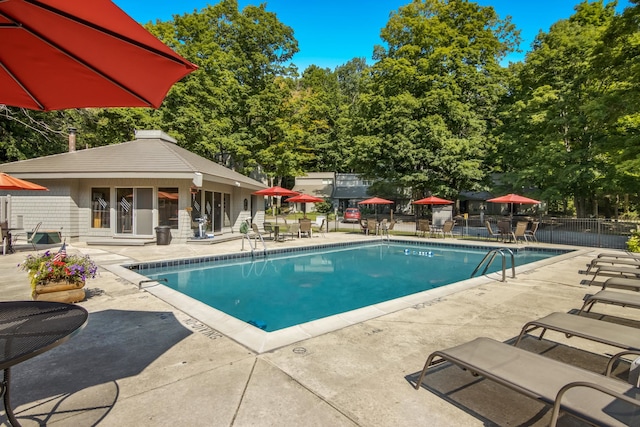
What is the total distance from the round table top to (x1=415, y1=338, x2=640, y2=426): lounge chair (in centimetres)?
266

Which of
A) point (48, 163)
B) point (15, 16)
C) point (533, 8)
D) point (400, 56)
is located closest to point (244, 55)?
point (400, 56)

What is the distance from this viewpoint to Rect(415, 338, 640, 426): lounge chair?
6.17ft

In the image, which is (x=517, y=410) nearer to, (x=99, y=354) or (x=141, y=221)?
(x=99, y=354)

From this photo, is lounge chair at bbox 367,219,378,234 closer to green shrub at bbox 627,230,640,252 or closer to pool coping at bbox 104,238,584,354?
pool coping at bbox 104,238,584,354

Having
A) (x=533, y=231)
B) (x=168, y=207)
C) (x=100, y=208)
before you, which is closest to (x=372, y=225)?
(x=533, y=231)

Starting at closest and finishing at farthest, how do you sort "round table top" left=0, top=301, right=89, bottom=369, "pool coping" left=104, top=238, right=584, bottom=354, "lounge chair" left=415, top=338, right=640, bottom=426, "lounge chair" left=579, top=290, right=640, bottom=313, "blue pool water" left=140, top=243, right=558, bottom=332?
"round table top" left=0, top=301, right=89, bottom=369
"lounge chair" left=415, top=338, right=640, bottom=426
"pool coping" left=104, top=238, right=584, bottom=354
"lounge chair" left=579, top=290, right=640, bottom=313
"blue pool water" left=140, top=243, right=558, bottom=332

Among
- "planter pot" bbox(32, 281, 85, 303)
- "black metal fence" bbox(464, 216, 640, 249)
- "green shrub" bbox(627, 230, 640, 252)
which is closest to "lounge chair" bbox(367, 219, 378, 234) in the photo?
"black metal fence" bbox(464, 216, 640, 249)

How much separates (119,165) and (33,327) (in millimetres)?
13810

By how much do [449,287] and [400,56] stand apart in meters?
27.2

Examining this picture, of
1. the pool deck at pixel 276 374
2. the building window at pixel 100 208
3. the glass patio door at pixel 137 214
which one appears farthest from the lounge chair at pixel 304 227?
the pool deck at pixel 276 374

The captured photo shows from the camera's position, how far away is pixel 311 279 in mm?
9477

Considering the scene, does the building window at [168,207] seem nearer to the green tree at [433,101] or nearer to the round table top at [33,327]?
the round table top at [33,327]

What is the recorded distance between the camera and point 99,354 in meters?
3.53

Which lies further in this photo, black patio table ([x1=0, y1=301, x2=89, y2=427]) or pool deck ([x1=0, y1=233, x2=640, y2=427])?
pool deck ([x1=0, y1=233, x2=640, y2=427])
